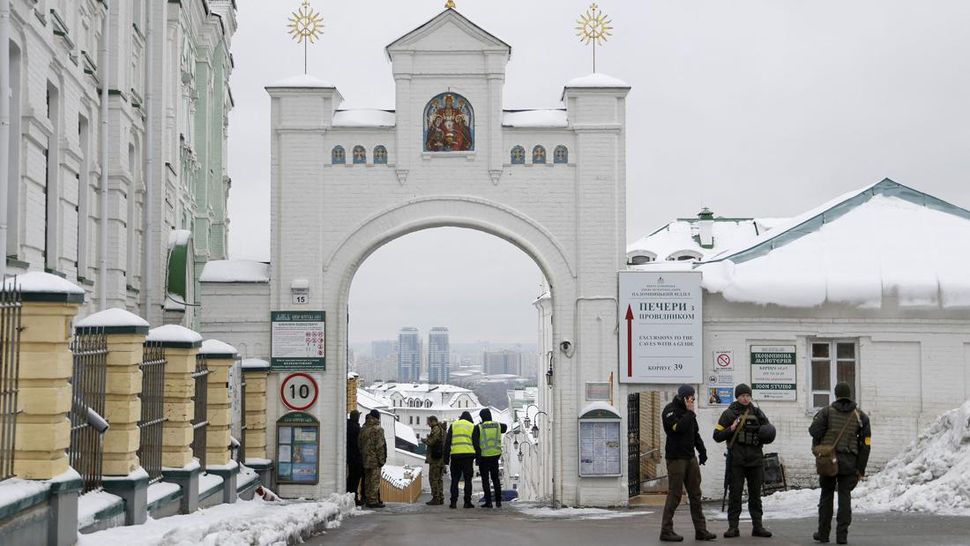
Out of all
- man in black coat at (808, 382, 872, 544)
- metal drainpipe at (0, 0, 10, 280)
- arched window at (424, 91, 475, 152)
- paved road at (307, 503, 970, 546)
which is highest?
arched window at (424, 91, 475, 152)

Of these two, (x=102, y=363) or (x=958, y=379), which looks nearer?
(x=102, y=363)

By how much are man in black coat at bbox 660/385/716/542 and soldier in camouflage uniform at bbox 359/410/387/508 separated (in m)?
10.0

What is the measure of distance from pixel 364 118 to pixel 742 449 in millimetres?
12502

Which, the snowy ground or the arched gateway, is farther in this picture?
the arched gateway

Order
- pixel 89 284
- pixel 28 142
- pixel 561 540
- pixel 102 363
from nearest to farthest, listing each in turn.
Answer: pixel 102 363 → pixel 561 540 → pixel 28 142 → pixel 89 284

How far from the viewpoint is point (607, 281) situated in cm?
2242

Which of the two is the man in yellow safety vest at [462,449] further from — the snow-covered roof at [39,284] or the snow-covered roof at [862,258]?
the snow-covered roof at [39,284]

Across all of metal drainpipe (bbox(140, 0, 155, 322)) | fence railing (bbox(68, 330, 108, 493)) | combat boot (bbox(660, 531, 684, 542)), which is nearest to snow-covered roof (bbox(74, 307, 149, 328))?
fence railing (bbox(68, 330, 108, 493))

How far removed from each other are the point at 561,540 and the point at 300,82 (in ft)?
41.6

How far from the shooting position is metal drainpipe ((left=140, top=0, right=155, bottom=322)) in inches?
843

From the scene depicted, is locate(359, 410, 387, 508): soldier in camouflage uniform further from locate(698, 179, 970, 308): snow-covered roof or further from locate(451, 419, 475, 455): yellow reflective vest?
locate(698, 179, 970, 308): snow-covered roof

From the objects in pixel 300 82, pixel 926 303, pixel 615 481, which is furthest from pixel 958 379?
pixel 300 82

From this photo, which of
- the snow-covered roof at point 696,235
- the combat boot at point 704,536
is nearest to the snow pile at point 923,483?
the combat boot at point 704,536

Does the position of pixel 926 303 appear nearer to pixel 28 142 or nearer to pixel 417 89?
pixel 417 89
